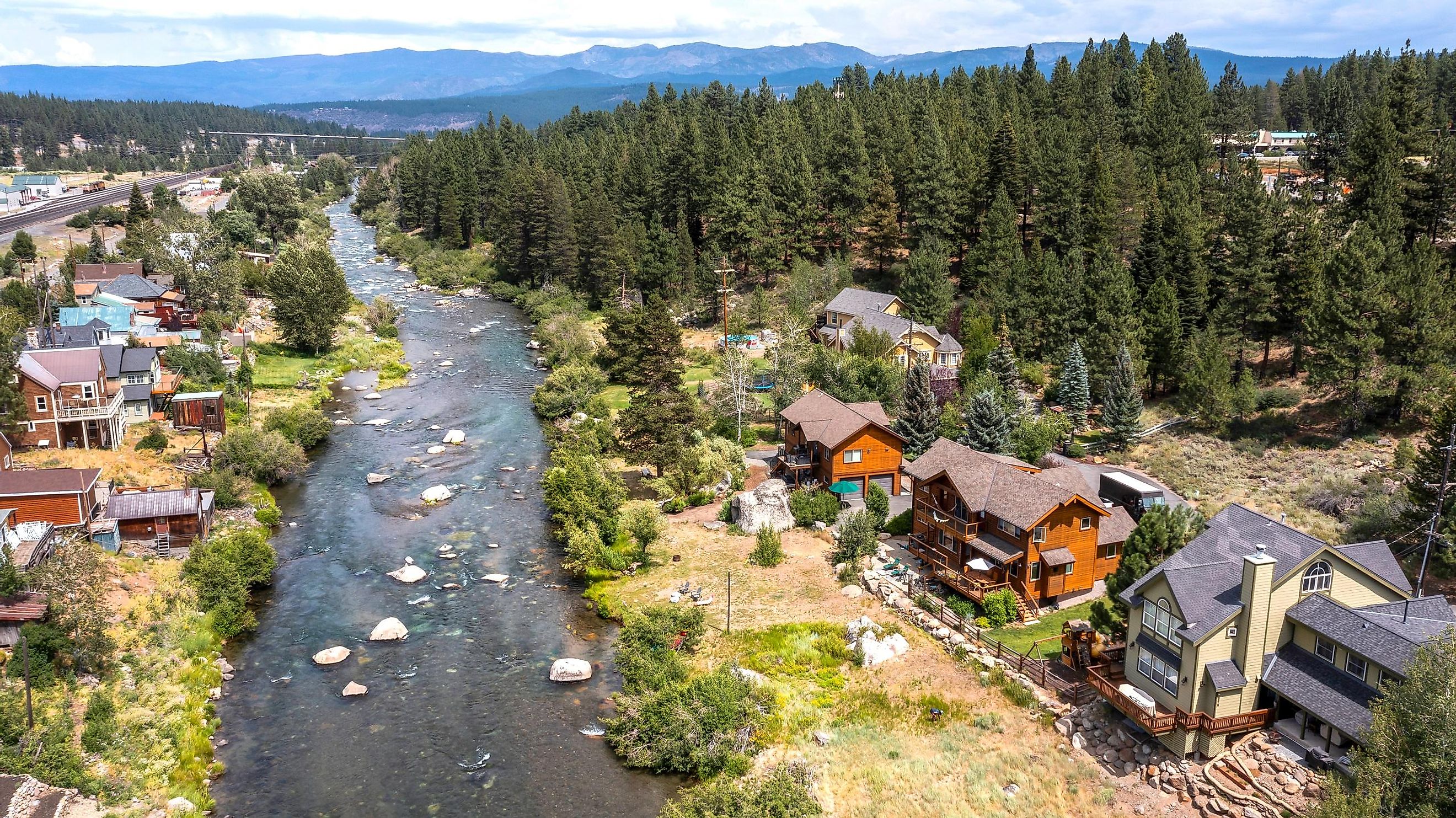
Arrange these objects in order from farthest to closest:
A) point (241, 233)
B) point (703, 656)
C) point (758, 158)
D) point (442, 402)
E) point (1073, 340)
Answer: point (241, 233) < point (758, 158) < point (442, 402) < point (1073, 340) < point (703, 656)

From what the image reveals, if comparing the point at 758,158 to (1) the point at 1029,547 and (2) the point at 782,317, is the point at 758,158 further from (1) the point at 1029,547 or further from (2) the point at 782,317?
(1) the point at 1029,547

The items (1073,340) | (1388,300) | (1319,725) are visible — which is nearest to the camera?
(1319,725)

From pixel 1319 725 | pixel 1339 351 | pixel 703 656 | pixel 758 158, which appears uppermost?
pixel 758 158

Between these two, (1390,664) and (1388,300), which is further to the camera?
(1388,300)

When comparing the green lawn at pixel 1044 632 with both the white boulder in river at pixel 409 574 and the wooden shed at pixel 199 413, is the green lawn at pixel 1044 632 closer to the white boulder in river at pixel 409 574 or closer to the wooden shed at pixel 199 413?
the white boulder in river at pixel 409 574

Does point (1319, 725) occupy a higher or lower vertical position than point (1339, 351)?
lower

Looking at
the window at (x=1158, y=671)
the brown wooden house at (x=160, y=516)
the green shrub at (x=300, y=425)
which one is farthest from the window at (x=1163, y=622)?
the green shrub at (x=300, y=425)

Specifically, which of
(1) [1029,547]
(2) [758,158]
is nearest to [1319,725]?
(1) [1029,547]
